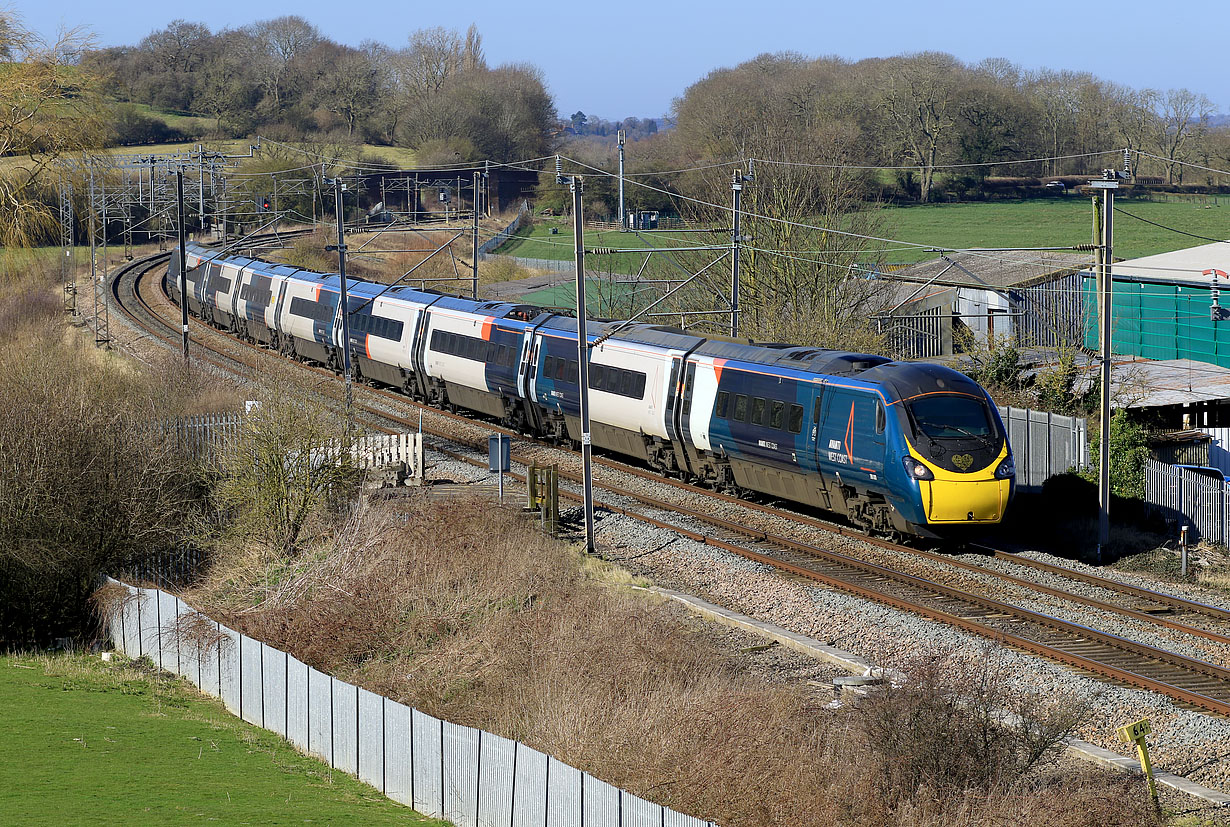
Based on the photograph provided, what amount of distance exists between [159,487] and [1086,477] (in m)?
19.6

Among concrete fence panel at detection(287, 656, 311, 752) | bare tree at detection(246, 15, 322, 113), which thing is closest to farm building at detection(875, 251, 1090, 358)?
concrete fence panel at detection(287, 656, 311, 752)

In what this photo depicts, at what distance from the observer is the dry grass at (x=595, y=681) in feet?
39.7

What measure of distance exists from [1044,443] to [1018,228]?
2240 inches

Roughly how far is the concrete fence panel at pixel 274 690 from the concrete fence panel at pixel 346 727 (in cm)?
154

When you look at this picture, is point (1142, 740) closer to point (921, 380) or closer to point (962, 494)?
point (962, 494)

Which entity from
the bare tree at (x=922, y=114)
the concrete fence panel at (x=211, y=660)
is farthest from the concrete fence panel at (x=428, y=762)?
the bare tree at (x=922, y=114)

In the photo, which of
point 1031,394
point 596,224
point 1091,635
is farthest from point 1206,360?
point 596,224

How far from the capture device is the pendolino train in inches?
818

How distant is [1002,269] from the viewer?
163 feet

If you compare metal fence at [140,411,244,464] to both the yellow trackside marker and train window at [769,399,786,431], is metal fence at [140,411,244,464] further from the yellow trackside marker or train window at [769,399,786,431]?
the yellow trackside marker

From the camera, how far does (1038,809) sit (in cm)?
1138

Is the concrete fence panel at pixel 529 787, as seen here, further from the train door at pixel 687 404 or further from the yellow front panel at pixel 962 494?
the train door at pixel 687 404

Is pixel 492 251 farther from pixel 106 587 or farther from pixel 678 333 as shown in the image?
pixel 106 587

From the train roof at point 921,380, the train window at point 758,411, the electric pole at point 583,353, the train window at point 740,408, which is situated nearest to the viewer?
the train roof at point 921,380
